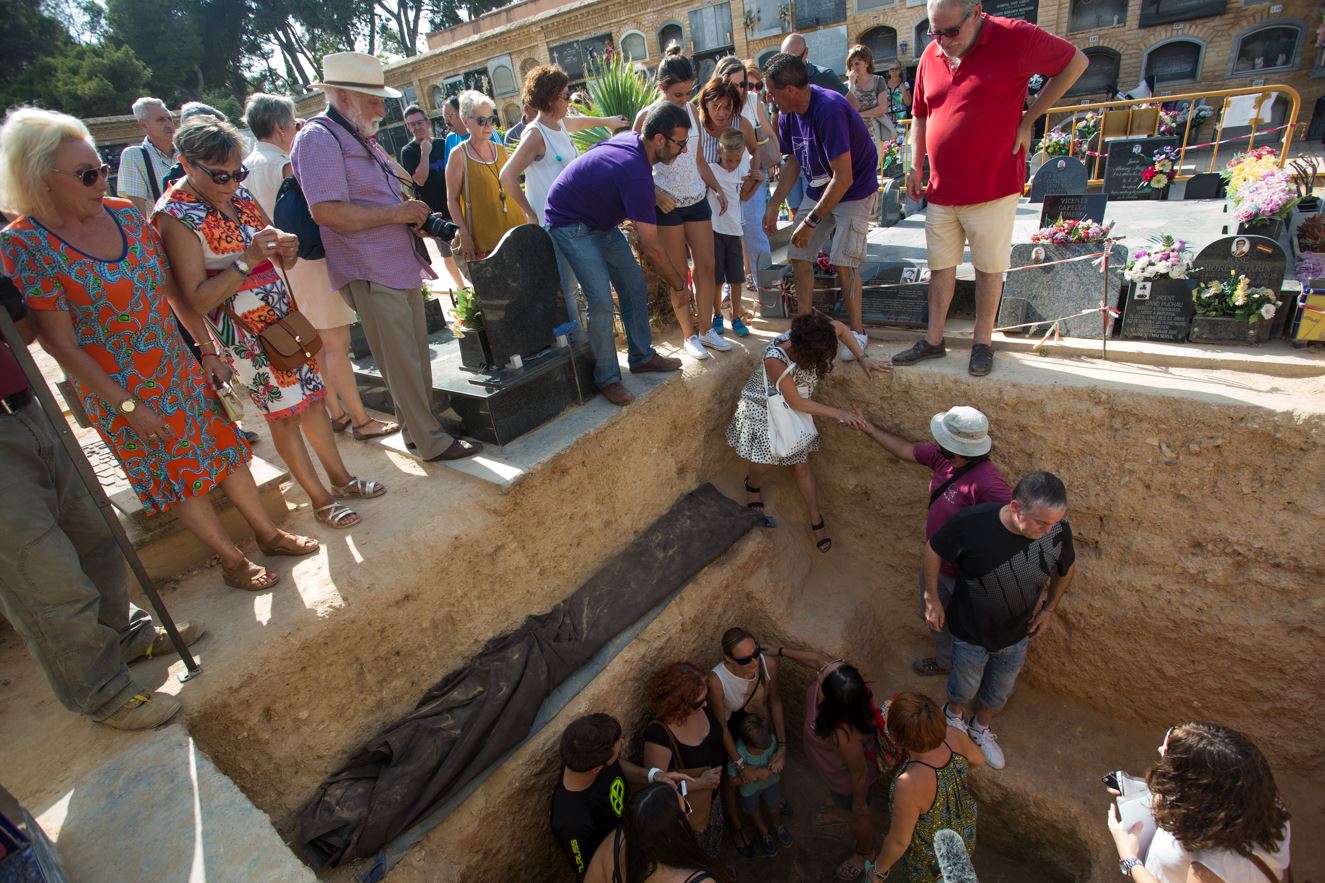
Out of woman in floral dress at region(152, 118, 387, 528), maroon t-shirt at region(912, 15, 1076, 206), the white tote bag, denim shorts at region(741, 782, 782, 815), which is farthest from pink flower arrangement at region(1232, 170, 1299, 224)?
woman in floral dress at region(152, 118, 387, 528)

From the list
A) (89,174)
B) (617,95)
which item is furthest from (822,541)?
(617,95)

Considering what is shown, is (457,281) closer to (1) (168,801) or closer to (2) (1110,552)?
(1) (168,801)

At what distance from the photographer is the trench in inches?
129

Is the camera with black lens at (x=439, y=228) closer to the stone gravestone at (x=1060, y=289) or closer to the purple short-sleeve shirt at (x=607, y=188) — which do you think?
the purple short-sleeve shirt at (x=607, y=188)

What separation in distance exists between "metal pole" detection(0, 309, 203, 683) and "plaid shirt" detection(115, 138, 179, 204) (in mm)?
3503

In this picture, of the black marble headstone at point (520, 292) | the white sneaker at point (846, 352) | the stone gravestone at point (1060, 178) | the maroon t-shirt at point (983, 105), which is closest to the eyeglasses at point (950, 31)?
the maroon t-shirt at point (983, 105)

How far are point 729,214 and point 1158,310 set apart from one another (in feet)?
9.98

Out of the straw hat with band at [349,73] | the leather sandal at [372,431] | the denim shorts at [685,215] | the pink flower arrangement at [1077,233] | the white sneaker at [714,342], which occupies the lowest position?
the leather sandal at [372,431]

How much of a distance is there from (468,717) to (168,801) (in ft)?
4.42

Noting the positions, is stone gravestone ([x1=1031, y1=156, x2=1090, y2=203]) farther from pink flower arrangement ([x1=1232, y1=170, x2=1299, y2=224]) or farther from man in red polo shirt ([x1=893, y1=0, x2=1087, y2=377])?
man in red polo shirt ([x1=893, y1=0, x2=1087, y2=377])

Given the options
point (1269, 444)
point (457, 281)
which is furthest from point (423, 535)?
point (1269, 444)

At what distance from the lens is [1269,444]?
146 inches

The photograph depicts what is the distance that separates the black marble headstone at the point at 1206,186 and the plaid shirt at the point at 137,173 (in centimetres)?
1060

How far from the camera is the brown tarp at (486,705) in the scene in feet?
9.88
